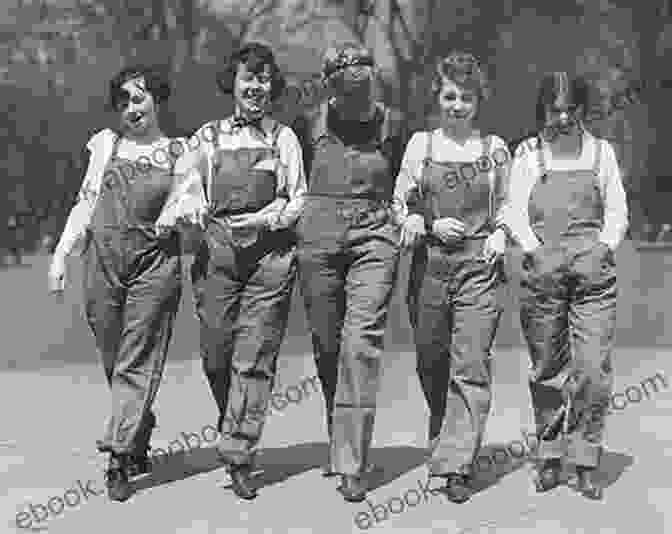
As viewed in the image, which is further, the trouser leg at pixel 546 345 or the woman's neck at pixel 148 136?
the woman's neck at pixel 148 136

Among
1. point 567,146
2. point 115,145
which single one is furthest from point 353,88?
point 115,145

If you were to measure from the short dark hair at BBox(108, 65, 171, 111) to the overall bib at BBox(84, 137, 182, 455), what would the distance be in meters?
0.31

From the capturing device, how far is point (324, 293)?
5684 millimetres

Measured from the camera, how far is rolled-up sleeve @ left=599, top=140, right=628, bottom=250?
18.2ft

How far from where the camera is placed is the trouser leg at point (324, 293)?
5.66 m

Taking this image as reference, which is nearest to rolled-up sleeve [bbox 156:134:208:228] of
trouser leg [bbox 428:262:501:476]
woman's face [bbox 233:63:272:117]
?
woman's face [bbox 233:63:272:117]

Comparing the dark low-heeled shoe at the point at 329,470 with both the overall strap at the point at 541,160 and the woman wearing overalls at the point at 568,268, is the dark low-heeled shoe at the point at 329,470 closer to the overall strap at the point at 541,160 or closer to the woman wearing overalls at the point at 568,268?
the woman wearing overalls at the point at 568,268

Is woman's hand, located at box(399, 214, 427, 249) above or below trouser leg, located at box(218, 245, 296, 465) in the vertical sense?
above

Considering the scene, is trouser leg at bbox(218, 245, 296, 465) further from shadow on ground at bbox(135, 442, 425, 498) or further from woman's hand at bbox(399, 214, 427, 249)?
woman's hand at bbox(399, 214, 427, 249)

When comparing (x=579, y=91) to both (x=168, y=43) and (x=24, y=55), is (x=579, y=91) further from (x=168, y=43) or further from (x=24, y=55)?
(x=24, y=55)

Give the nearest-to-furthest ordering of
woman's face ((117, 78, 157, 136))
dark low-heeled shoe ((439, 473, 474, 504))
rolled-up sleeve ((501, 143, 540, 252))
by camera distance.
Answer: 1. dark low-heeled shoe ((439, 473, 474, 504))
2. rolled-up sleeve ((501, 143, 540, 252))
3. woman's face ((117, 78, 157, 136))

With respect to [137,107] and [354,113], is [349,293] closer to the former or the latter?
[354,113]

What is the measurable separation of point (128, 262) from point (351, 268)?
3.59ft

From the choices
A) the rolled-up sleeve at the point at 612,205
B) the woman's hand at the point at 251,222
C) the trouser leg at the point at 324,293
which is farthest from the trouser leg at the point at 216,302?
the rolled-up sleeve at the point at 612,205
